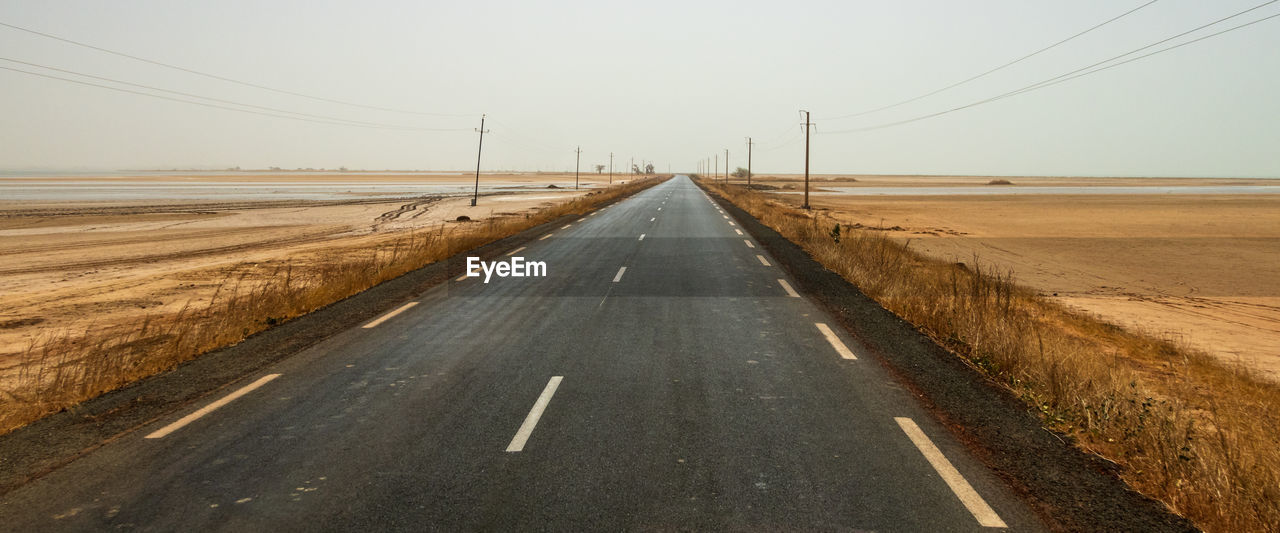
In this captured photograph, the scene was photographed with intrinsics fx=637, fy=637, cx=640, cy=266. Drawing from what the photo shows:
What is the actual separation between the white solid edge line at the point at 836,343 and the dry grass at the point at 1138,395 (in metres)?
1.34

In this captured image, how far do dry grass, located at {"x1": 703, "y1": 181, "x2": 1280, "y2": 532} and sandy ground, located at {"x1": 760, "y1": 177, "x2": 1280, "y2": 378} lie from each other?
1697 millimetres

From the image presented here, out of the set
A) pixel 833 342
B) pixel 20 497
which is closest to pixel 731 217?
pixel 833 342

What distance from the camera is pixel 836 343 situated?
827 centimetres

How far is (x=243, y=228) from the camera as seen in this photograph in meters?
32.9

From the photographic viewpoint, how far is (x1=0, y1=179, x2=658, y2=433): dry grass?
6441 mm

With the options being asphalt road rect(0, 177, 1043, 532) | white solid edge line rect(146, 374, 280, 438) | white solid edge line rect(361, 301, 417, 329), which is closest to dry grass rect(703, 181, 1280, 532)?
asphalt road rect(0, 177, 1043, 532)

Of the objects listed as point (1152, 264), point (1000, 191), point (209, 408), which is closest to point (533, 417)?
point (209, 408)

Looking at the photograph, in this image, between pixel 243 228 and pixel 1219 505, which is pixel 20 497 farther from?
pixel 243 228

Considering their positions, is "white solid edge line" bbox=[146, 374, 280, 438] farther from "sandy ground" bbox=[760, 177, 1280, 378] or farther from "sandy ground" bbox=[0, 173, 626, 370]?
"sandy ground" bbox=[760, 177, 1280, 378]

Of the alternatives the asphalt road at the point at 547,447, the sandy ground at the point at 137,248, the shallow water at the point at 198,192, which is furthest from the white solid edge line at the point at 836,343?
the shallow water at the point at 198,192

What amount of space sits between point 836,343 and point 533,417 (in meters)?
4.39

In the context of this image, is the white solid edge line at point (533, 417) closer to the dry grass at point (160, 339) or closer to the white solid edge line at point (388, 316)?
the white solid edge line at point (388, 316)

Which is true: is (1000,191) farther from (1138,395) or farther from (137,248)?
(1138,395)

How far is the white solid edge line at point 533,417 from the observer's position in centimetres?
503
